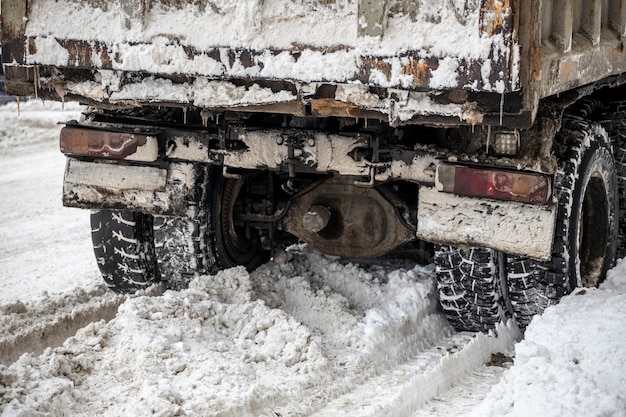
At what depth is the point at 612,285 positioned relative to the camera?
5.06m

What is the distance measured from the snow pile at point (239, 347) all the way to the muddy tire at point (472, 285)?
21cm

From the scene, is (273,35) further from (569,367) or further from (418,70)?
(569,367)

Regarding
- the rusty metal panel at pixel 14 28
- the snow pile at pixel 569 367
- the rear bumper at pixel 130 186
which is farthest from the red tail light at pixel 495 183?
the rusty metal panel at pixel 14 28

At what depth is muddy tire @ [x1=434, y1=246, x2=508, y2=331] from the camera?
4.49 meters

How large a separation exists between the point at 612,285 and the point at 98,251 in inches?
116

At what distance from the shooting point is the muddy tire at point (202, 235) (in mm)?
4863

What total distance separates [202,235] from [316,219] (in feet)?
2.14

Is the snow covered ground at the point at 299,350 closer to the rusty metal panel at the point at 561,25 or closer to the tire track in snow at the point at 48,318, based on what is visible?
the tire track in snow at the point at 48,318

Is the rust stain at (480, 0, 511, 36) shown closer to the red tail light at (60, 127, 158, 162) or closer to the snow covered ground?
the snow covered ground

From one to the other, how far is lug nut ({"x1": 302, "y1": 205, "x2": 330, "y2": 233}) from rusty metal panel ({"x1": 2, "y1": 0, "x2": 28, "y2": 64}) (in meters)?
1.65

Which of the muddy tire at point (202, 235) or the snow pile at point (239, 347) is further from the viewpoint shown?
the muddy tire at point (202, 235)

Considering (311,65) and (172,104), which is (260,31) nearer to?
(311,65)

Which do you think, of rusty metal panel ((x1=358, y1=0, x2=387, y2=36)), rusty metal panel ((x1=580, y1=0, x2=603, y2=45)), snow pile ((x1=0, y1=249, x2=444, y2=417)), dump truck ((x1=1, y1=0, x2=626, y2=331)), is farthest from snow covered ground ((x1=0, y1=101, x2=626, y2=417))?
rusty metal panel ((x1=358, y1=0, x2=387, y2=36))

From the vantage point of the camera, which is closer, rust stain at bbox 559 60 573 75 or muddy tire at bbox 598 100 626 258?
rust stain at bbox 559 60 573 75
